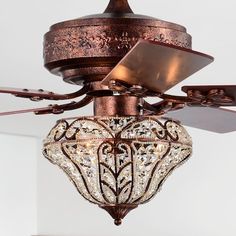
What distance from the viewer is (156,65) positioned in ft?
3.23

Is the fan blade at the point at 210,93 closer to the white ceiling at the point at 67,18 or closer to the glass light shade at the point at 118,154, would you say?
the glass light shade at the point at 118,154

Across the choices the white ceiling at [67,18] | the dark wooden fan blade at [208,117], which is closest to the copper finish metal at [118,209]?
the dark wooden fan blade at [208,117]

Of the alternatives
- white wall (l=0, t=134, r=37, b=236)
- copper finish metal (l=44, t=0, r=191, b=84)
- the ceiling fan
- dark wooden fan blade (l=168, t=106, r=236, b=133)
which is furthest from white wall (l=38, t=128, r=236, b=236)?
copper finish metal (l=44, t=0, r=191, b=84)

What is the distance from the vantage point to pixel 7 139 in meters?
3.81

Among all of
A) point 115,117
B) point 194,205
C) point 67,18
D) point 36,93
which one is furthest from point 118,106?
point 194,205

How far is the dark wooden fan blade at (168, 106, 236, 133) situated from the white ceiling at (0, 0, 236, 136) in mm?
651

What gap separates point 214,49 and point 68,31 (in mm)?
1513

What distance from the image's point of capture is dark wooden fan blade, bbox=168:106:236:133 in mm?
1487

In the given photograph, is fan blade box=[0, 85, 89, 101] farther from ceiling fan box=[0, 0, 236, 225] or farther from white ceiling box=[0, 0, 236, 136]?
white ceiling box=[0, 0, 236, 136]

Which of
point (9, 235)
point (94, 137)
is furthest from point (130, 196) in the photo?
point (9, 235)

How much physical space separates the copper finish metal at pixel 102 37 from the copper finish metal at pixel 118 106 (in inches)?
2.5

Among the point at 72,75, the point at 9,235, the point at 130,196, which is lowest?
the point at 9,235

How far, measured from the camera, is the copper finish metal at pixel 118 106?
1.21m

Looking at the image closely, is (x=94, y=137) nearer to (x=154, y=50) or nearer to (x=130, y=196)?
(x=130, y=196)
